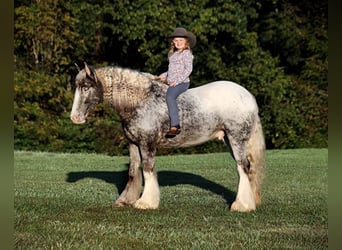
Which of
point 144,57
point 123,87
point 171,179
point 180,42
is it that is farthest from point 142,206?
point 144,57

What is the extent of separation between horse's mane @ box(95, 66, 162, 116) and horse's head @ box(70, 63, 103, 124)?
12 centimetres

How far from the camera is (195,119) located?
816cm

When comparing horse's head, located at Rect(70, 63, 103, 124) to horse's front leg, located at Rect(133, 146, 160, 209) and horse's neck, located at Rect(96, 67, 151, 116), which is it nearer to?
horse's neck, located at Rect(96, 67, 151, 116)

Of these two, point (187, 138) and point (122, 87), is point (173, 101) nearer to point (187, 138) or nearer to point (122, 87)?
point (187, 138)

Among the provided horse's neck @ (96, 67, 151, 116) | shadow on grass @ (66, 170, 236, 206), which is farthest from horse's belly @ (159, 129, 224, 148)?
shadow on grass @ (66, 170, 236, 206)

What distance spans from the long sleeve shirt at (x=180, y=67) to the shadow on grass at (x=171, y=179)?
2743 millimetres

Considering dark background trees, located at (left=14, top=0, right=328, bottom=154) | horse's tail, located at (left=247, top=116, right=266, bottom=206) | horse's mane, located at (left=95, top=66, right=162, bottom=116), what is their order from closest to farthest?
1. horse's mane, located at (left=95, top=66, right=162, bottom=116)
2. horse's tail, located at (left=247, top=116, right=266, bottom=206)
3. dark background trees, located at (left=14, top=0, right=328, bottom=154)

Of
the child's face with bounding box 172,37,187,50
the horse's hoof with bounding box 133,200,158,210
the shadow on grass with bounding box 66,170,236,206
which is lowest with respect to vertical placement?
the shadow on grass with bounding box 66,170,236,206

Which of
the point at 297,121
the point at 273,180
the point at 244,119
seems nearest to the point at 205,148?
the point at 297,121

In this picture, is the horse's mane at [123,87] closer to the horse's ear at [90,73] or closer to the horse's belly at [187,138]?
the horse's ear at [90,73]

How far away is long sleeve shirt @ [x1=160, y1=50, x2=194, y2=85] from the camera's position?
805cm

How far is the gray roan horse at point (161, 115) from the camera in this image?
26.6 feet

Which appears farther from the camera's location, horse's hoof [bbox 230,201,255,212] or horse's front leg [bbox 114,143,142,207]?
horse's front leg [bbox 114,143,142,207]

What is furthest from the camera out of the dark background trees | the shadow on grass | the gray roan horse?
the dark background trees
